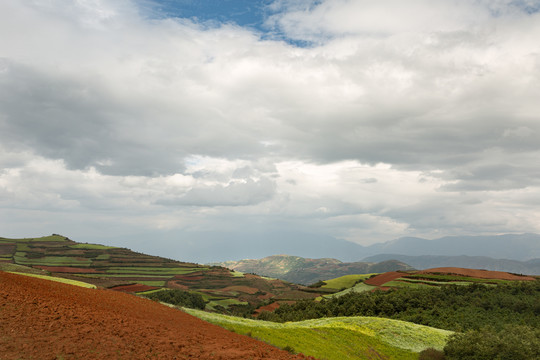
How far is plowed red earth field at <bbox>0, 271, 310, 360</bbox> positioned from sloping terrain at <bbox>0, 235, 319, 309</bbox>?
95912mm

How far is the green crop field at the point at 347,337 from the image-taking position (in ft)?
104

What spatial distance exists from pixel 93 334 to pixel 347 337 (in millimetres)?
29446

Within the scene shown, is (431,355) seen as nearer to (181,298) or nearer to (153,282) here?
(181,298)

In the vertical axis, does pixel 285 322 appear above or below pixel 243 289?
above

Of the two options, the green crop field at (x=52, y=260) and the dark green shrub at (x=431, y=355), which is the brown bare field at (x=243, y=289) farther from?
the dark green shrub at (x=431, y=355)

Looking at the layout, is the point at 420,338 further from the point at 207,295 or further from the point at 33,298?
the point at 207,295

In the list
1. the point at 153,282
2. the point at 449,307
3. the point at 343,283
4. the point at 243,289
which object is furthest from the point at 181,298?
the point at 449,307

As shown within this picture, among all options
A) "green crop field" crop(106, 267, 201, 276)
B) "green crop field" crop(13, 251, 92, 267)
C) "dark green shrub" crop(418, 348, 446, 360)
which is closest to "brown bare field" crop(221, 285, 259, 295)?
"green crop field" crop(106, 267, 201, 276)

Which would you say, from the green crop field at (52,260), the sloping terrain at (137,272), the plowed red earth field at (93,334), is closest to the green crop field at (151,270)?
the sloping terrain at (137,272)

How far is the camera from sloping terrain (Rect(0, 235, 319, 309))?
134587mm

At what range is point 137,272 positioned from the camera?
164m

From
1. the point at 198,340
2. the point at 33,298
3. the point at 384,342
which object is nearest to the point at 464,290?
the point at 384,342

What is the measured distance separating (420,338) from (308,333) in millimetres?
16569

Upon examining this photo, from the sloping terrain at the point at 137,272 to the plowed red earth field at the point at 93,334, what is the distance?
95.9 m
